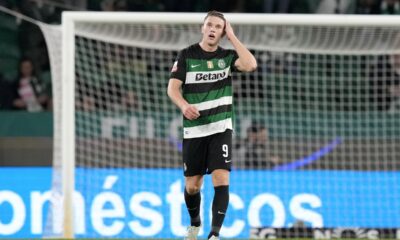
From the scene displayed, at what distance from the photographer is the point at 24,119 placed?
1321 cm

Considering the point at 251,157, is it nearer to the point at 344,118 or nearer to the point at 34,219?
the point at 344,118

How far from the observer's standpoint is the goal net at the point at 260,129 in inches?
467

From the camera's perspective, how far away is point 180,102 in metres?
8.28

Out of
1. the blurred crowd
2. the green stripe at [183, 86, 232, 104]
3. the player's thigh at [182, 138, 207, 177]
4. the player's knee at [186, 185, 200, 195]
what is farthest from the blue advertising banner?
the green stripe at [183, 86, 232, 104]

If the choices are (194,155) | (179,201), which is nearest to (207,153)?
(194,155)

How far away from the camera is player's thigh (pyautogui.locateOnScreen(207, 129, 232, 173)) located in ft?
27.5

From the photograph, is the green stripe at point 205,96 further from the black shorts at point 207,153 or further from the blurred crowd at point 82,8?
the blurred crowd at point 82,8

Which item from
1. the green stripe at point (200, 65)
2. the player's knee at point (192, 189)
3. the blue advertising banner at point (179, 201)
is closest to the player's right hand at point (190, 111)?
the green stripe at point (200, 65)

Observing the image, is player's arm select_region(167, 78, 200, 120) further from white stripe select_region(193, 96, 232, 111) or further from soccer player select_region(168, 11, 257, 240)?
white stripe select_region(193, 96, 232, 111)

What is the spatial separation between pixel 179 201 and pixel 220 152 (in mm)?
3776

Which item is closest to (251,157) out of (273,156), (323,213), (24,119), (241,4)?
(273,156)

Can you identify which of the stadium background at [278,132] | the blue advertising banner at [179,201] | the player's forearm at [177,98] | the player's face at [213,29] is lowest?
the blue advertising banner at [179,201]

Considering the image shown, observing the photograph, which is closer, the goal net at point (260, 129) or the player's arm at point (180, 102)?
the player's arm at point (180, 102)

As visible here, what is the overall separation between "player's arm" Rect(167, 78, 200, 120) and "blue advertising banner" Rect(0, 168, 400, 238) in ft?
12.3
